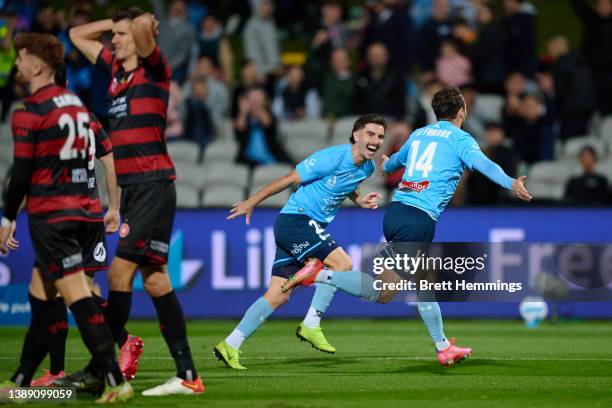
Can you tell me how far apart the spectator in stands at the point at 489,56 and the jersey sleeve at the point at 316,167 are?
920 centimetres

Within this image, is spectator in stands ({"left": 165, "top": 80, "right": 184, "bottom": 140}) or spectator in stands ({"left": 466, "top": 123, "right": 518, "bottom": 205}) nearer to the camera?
spectator in stands ({"left": 466, "top": 123, "right": 518, "bottom": 205})

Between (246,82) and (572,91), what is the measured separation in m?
5.10

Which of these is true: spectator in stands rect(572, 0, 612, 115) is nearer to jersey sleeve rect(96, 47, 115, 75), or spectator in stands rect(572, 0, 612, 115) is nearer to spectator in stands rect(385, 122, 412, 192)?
spectator in stands rect(385, 122, 412, 192)

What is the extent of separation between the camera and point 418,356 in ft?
36.6

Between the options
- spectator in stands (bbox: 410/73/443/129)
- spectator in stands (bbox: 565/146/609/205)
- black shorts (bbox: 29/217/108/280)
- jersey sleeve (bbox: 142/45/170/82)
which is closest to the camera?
black shorts (bbox: 29/217/108/280)

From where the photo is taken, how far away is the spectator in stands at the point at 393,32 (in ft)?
63.2

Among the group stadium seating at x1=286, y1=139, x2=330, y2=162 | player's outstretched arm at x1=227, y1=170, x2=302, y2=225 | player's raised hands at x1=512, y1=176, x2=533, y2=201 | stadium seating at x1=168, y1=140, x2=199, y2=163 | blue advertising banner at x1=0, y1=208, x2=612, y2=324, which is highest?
player's raised hands at x1=512, y1=176, x2=533, y2=201

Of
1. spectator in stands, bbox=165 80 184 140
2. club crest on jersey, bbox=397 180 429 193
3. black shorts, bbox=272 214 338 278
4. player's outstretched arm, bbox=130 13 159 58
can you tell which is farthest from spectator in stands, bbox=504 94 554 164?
player's outstretched arm, bbox=130 13 159 58

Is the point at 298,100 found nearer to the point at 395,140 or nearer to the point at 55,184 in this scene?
the point at 395,140

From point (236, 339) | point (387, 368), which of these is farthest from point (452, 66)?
point (236, 339)

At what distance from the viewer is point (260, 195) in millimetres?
9602

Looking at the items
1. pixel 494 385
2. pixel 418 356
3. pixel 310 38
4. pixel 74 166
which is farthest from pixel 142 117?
pixel 310 38

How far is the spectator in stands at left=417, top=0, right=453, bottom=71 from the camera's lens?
64.0 ft

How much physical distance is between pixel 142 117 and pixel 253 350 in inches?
A: 169
